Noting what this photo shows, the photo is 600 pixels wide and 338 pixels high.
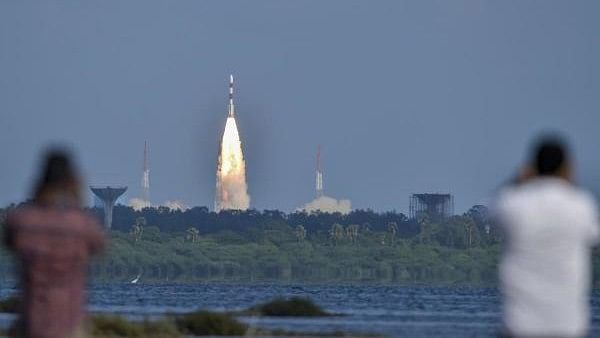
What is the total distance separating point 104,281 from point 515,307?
16876 centimetres

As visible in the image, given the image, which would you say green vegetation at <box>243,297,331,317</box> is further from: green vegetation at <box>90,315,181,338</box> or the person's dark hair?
the person's dark hair

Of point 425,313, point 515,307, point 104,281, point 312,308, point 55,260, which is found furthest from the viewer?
point 104,281

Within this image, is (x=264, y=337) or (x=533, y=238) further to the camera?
(x=264, y=337)

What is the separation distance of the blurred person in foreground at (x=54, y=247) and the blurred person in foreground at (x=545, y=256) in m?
2.93

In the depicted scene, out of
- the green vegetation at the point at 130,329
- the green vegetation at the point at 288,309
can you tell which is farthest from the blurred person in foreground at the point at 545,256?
the green vegetation at the point at 288,309

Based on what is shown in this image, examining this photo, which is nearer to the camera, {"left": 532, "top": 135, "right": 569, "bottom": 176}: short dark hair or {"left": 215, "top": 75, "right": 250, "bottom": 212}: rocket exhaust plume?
{"left": 532, "top": 135, "right": 569, "bottom": 176}: short dark hair

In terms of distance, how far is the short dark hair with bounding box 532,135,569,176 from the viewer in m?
15.5

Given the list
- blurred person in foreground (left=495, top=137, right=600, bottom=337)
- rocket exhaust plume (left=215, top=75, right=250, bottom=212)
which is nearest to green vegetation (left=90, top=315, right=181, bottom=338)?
blurred person in foreground (left=495, top=137, right=600, bottom=337)

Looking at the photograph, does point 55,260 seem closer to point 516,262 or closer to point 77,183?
point 77,183

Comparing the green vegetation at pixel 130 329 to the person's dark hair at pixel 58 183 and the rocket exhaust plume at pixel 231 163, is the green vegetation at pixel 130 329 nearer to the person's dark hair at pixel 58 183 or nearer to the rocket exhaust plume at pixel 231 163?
the person's dark hair at pixel 58 183

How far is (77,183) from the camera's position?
16.2 metres

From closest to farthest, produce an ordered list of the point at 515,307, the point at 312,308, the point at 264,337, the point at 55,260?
the point at 515,307, the point at 55,260, the point at 264,337, the point at 312,308

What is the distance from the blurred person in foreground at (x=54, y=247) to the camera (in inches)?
635

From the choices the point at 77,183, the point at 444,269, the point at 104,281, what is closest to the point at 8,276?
the point at 104,281
